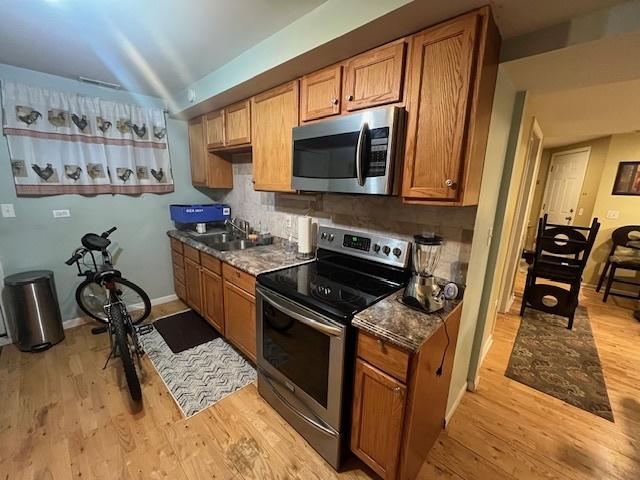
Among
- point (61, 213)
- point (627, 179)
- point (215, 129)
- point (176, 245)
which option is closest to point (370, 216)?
point (215, 129)

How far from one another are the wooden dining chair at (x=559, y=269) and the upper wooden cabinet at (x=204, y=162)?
3.67 meters

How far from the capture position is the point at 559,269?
2934 mm

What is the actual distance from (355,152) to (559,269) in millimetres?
2995

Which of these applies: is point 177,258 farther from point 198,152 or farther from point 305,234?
point 305,234

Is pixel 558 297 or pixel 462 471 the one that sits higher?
pixel 558 297

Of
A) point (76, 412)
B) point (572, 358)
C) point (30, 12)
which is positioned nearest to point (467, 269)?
point (572, 358)

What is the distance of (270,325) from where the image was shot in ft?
5.54

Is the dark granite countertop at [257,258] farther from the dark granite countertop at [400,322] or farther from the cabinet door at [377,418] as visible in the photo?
the cabinet door at [377,418]

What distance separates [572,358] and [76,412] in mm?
4014

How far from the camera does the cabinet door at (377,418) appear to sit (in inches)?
45.8

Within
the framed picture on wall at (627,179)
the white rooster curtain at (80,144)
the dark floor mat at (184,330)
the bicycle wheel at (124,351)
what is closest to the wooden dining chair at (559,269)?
the framed picture on wall at (627,179)

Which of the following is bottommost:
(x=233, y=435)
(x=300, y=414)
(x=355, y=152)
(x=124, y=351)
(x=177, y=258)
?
(x=233, y=435)

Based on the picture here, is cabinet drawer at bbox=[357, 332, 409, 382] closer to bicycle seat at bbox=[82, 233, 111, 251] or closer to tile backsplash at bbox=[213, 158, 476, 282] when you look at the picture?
tile backsplash at bbox=[213, 158, 476, 282]

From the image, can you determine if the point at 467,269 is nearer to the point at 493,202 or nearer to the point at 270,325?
the point at 493,202
